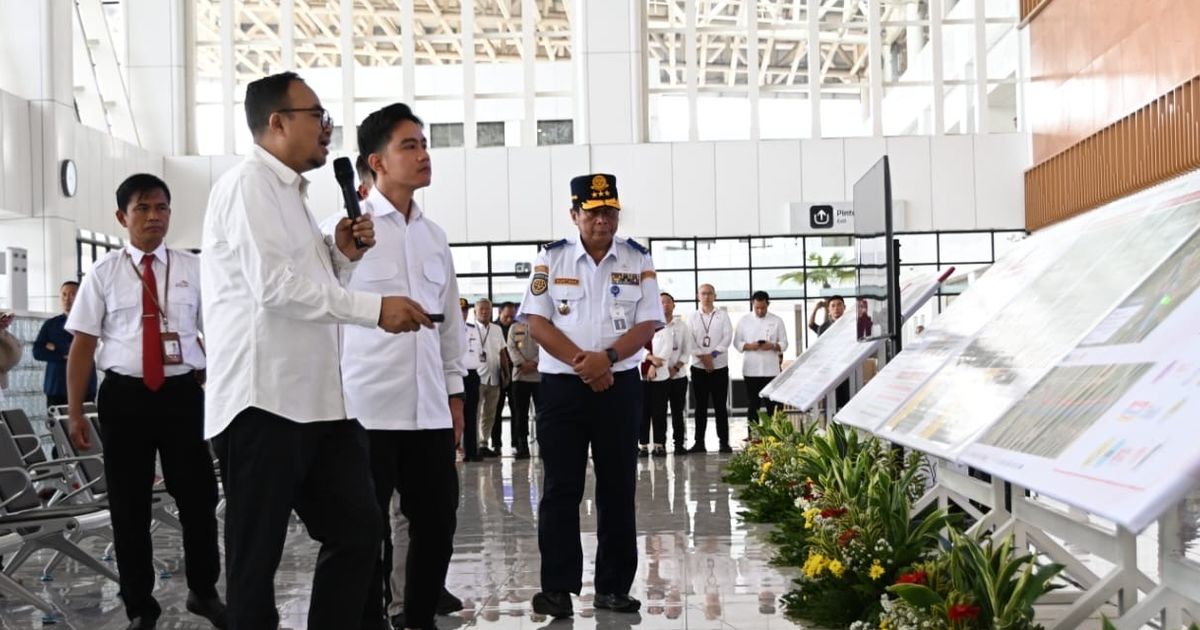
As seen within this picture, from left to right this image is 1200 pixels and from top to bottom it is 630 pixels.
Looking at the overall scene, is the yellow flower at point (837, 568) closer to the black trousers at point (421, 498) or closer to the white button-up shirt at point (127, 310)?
the black trousers at point (421, 498)

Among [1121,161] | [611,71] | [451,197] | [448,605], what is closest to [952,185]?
[1121,161]

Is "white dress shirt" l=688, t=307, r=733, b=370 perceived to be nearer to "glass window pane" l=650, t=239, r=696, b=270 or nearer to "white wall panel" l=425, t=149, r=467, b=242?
"glass window pane" l=650, t=239, r=696, b=270

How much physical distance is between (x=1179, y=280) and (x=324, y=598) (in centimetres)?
207

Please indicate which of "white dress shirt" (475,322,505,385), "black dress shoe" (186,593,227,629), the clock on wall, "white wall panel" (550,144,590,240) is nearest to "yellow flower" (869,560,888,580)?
"black dress shoe" (186,593,227,629)

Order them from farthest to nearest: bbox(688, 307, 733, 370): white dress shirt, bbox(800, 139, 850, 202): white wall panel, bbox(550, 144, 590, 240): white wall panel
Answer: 1. bbox(550, 144, 590, 240): white wall panel
2. bbox(800, 139, 850, 202): white wall panel
3. bbox(688, 307, 733, 370): white dress shirt

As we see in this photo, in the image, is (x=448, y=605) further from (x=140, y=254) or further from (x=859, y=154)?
(x=859, y=154)

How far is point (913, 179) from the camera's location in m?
18.2

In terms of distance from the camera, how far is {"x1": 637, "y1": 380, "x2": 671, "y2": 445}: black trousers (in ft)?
43.4

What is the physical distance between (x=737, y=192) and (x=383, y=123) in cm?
1447

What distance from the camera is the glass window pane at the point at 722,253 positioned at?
18.7 metres

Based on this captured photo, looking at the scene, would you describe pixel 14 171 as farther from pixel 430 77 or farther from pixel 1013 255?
pixel 1013 255

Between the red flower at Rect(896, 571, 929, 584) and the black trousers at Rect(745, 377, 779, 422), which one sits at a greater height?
the red flower at Rect(896, 571, 929, 584)

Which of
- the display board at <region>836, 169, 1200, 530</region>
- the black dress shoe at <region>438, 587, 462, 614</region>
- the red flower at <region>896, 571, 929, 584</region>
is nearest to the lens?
the display board at <region>836, 169, 1200, 530</region>

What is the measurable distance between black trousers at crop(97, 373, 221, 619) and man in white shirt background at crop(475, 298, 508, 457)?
9.12 m
